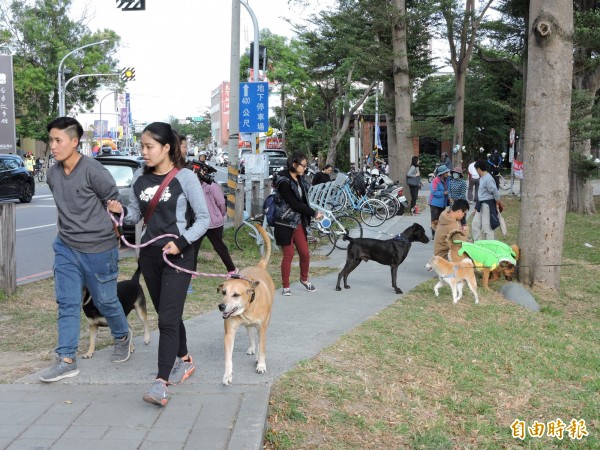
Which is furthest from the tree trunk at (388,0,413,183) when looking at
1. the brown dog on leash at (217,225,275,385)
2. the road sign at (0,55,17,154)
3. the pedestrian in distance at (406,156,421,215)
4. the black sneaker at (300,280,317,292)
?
the brown dog on leash at (217,225,275,385)

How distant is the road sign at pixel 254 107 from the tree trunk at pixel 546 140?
5842 mm

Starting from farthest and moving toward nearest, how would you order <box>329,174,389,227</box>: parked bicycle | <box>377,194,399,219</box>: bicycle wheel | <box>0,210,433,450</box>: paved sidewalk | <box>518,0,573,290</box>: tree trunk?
1. <box>377,194,399,219</box>: bicycle wheel
2. <box>329,174,389,227</box>: parked bicycle
3. <box>518,0,573,290</box>: tree trunk
4. <box>0,210,433,450</box>: paved sidewalk

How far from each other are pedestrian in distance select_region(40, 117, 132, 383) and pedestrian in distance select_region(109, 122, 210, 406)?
1.40 feet

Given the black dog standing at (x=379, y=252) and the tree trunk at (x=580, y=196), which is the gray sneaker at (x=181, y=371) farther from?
the tree trunk at (x=580, y=196)

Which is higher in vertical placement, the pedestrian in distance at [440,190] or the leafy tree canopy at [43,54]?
the leafy tree canopy at [43,54]

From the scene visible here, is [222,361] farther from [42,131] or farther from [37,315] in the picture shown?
[42,131]

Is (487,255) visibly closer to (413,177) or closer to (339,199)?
(339,199)

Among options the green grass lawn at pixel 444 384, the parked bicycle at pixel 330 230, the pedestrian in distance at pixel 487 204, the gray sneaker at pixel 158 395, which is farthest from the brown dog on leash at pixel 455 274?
the gray sneaker at pixel 158 395

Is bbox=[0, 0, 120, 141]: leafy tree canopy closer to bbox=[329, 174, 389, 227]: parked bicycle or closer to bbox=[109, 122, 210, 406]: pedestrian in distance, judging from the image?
bbox=[329, 174, 389, 227]: parked bicycle

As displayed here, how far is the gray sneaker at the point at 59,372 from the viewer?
448 centimetres

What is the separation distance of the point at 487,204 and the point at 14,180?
59.1 ft

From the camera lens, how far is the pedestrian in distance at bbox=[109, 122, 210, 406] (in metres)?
4.14

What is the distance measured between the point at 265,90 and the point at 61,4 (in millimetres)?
37044

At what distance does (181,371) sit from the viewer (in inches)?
181
